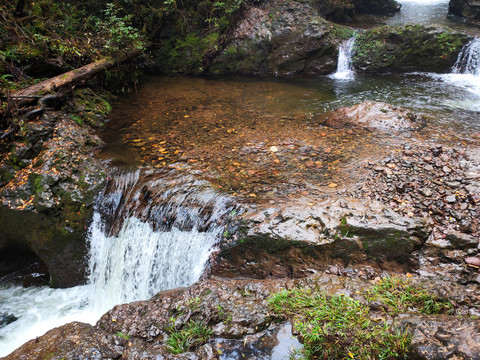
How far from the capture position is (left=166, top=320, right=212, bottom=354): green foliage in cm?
268

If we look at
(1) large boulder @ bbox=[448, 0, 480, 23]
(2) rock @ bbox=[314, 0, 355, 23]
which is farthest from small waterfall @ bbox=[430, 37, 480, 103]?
(2) rock @ bbox=[314, 0, 355, 23]

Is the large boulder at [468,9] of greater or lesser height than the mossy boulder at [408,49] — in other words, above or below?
above

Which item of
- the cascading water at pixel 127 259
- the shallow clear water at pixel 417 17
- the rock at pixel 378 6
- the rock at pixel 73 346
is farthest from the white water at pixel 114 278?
the rock at pixel 378 6

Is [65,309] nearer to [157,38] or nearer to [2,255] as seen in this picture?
[2,255]

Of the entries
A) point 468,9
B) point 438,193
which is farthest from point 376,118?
point 468,9

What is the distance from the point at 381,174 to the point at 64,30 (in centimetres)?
781

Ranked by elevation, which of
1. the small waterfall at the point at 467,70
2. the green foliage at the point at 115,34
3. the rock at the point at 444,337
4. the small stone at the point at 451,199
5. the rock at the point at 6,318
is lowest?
the rock at the point at 6,318

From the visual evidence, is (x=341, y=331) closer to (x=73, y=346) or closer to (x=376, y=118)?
(x=73, y=346)

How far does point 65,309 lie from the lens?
458 cm

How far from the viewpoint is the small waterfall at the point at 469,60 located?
8.77m

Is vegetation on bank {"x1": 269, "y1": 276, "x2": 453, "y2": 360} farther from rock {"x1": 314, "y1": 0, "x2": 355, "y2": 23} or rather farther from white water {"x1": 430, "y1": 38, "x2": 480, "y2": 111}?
rock {"x1": 314, "y1": 0, "x2": 355, "y2": 23}

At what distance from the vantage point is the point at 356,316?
2557mm

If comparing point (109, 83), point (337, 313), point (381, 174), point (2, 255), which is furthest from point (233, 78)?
point (337, 313)

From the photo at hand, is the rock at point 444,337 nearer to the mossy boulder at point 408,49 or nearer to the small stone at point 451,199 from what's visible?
the small stone at point 451,199
